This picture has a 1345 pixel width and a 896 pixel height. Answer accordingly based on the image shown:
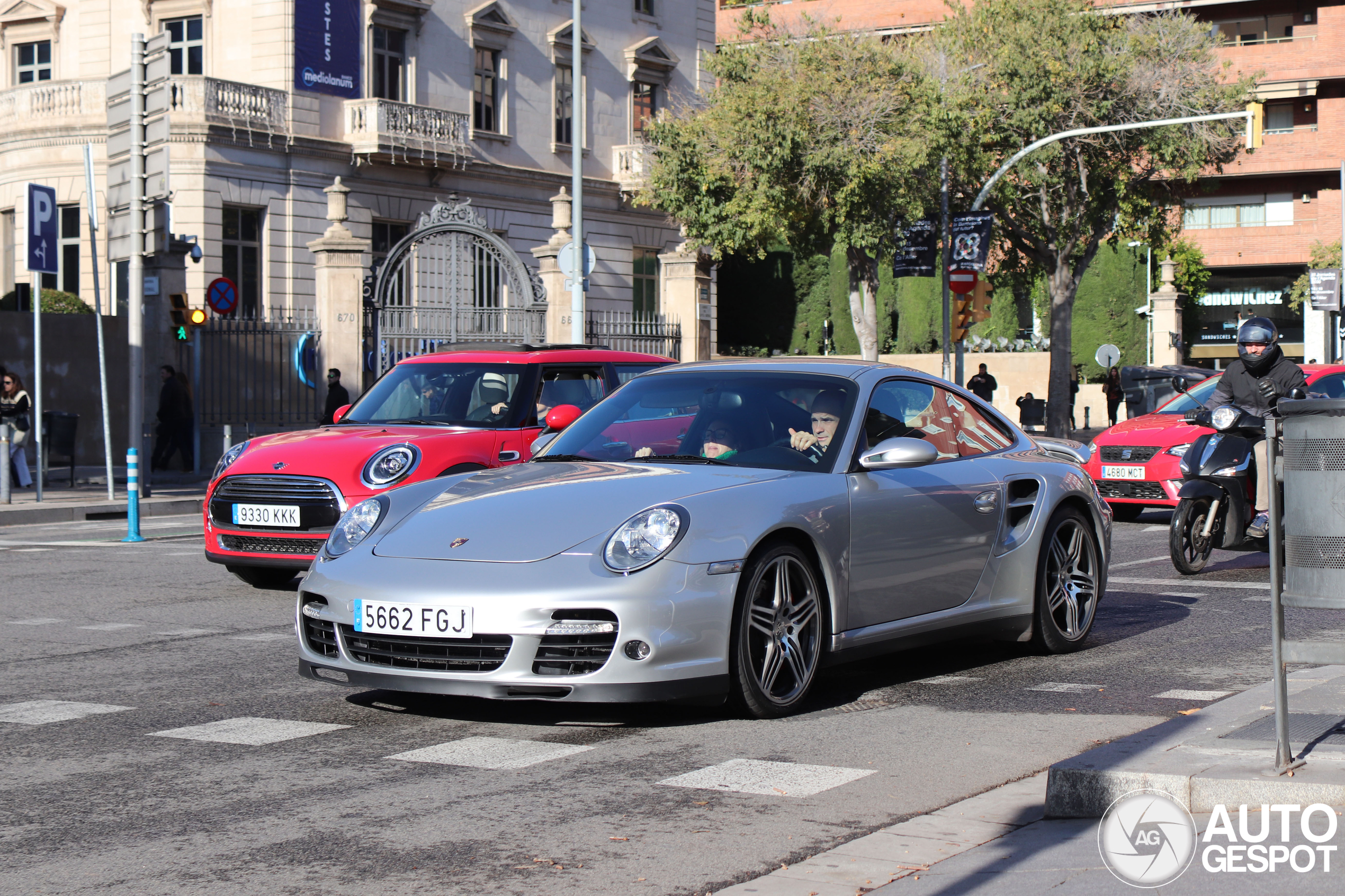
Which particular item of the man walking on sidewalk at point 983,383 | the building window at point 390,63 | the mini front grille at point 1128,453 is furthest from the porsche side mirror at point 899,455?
the building window at point 390,63

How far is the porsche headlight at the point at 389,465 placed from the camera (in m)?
10.2

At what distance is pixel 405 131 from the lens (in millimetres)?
38906

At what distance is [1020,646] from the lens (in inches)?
330

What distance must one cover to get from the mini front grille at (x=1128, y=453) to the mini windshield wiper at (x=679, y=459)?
1003 cm

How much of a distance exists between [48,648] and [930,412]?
465 centimetres

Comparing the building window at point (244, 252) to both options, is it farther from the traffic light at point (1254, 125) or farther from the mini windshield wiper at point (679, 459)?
the mini windshield wiper at point (679, 459)

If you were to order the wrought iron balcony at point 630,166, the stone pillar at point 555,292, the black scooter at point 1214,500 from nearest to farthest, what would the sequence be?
1. the black scooter at point 1214,500
2. the stone pillar at point 555,292
3. the wrought iron balcony at point 630,166

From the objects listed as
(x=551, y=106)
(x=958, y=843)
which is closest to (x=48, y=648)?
(x=958, y=843)

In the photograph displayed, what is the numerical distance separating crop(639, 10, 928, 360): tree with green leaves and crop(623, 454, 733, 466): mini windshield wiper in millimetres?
25058

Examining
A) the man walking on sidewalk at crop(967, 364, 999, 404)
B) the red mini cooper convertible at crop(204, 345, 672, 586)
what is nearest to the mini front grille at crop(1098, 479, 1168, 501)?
the red mini cooper convertible at crop(204, 345, 672, 586)

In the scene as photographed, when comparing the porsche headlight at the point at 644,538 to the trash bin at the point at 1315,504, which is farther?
the porsche headlight at the point at 644,538

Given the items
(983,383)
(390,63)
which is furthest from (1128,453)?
→ (390,63)

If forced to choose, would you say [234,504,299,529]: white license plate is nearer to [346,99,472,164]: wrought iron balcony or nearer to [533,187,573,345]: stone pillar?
[533,187,573,345]: stone pillar

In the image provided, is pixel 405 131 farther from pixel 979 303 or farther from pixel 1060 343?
pixel 1060 343
